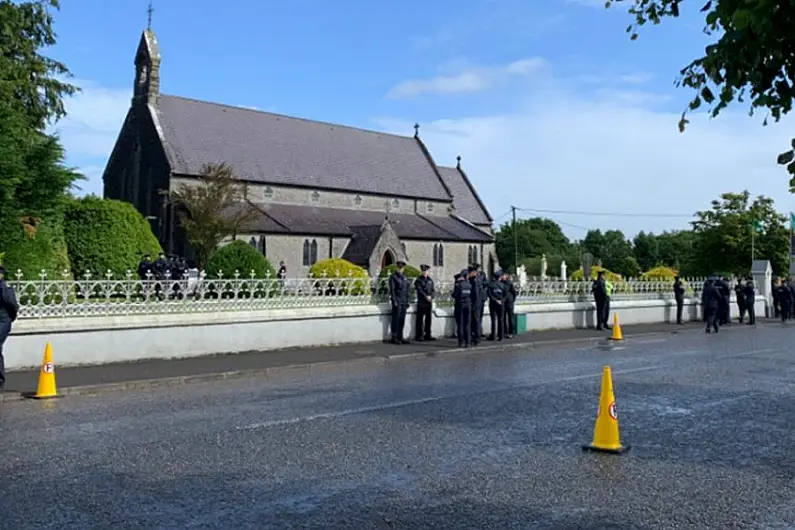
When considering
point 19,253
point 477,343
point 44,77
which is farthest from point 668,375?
point 44,77

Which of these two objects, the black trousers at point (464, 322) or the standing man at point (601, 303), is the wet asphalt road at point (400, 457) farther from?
the standing man at point (601, 303)

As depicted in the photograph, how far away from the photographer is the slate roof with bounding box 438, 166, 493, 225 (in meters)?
72.4

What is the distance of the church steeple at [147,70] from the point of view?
54.4m

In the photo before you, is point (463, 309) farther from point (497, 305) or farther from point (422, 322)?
point (497, 305)

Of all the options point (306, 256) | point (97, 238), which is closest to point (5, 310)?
point (97, 238)

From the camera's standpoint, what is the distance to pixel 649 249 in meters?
128

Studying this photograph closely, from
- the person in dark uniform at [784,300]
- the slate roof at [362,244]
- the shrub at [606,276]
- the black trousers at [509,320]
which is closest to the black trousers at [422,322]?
the black trousers at [509,320]

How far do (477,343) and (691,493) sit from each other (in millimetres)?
13294

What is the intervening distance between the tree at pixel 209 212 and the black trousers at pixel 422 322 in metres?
26.6

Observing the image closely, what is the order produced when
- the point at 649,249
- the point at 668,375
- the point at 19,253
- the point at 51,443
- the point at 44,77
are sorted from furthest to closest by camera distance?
the point at 649,249 → the point at 44,77 → the point at 19,253 → the point at 668,375 → the point at 51,443

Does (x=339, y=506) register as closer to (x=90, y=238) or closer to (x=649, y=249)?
(x=90, y=238)

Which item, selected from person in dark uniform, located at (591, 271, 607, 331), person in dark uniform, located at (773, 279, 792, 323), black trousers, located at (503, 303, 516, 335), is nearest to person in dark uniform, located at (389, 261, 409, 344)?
black trousers, located at (503, 303, 516, 335)

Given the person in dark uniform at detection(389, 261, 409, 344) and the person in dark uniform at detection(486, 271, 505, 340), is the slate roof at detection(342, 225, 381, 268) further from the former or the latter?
the person in dark uniform at detection(389, 261, 409, 344)

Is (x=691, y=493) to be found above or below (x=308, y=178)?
below
